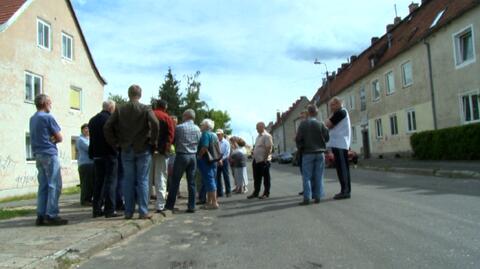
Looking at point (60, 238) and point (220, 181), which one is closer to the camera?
point (60, 238)

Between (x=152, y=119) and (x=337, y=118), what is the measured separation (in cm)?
386

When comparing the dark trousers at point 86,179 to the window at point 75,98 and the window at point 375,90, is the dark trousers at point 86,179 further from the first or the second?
the window at point 375,90

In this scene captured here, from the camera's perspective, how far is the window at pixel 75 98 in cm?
2495

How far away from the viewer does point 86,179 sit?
33.5 ft

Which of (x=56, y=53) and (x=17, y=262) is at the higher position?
(x=56, y=53)

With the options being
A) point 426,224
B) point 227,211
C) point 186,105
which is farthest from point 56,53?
point 186,105

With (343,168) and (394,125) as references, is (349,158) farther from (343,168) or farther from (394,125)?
(343,168)

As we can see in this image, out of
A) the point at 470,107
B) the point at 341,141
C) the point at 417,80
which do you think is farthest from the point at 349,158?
the point at 341,141

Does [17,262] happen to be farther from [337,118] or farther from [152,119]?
[337,118]

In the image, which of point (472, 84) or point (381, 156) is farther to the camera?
point (381, 156)

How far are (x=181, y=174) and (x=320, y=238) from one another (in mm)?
3539

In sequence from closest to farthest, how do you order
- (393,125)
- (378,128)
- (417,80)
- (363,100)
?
(417,80)
(393,125)
(378,128)
(363,100)

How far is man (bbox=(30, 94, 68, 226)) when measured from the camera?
717cm

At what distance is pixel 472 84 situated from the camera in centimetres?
2062
